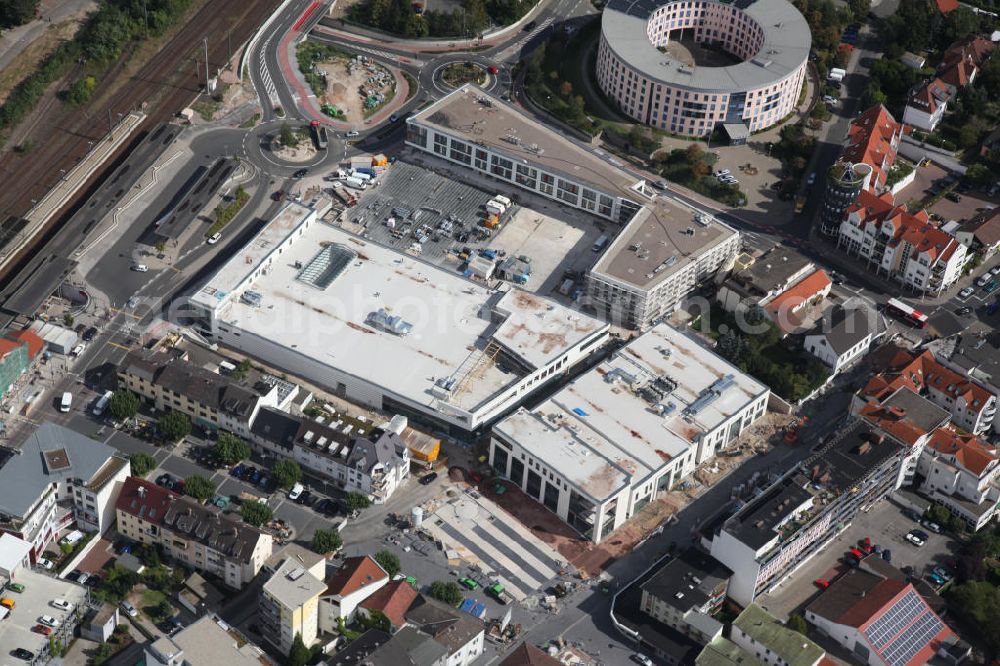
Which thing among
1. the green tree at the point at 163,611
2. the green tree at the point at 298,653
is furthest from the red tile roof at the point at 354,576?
the green tree at the point at 163,611

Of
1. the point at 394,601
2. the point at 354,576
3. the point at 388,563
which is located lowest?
the point at 388,563

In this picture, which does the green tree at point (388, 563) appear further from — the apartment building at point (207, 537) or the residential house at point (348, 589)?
the apartment building at point (207, 537)

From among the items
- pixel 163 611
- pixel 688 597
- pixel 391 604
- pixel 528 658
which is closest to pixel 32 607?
pixel 163 611

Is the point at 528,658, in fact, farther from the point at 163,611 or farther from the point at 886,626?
the point at 163,611

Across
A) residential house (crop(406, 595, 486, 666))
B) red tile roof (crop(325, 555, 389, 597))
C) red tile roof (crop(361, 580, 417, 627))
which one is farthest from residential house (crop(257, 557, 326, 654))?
residential house (crop(406, 595, 486, 666))

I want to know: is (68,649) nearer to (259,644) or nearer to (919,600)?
(259,644)

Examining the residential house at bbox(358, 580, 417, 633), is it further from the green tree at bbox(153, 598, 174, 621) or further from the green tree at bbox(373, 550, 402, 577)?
the green tree at bbox(153, 598, 174, 621)

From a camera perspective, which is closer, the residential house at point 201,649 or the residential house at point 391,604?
the residential house at point 201,649
